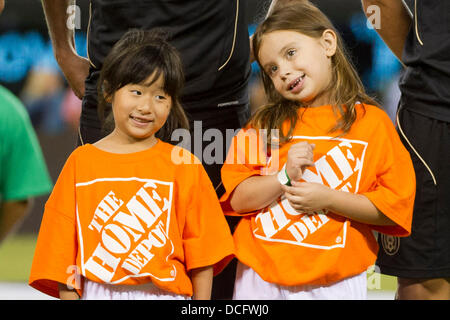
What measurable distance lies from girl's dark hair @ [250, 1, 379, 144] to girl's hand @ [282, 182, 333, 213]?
0.48 feet

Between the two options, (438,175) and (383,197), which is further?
(438,175)

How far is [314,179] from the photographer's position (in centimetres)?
176

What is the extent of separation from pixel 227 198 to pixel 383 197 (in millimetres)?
409

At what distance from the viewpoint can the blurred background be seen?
12.3ft

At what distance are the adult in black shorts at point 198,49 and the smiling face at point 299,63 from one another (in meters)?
0.15

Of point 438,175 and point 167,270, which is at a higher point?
point 438,175

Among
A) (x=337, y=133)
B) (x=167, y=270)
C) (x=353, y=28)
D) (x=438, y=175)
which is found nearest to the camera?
(x=167, y=270)

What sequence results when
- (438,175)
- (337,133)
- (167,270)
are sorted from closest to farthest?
(167,270), (337,133), (438,175)

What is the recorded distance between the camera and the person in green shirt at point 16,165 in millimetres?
1180

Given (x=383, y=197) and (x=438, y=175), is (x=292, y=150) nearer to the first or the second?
(x=383, y=197)

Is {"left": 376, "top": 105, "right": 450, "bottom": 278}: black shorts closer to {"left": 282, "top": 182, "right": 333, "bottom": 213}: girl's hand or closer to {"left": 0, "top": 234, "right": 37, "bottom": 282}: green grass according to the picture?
{"left": 282, "top": 182, "right": 333, "bottom": 213}: girl's hand

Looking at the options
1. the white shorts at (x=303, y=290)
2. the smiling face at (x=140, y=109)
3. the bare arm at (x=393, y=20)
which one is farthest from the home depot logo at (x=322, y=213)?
the bare arm at (x=393, y=20)
